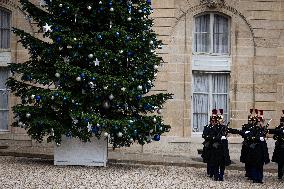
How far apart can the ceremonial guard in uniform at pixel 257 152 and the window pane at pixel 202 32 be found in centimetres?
685

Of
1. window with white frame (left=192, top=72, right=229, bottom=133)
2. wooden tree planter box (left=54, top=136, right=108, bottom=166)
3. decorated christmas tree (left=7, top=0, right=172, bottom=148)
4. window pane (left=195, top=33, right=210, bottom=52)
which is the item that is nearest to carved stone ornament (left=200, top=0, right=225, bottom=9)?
window pane (left=195, top=33, right=210, bottom=52)

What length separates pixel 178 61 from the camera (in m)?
18.9

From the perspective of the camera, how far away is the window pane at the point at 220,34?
19.3 m

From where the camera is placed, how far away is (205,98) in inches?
762

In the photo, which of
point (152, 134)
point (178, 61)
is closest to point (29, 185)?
point (152, 134)

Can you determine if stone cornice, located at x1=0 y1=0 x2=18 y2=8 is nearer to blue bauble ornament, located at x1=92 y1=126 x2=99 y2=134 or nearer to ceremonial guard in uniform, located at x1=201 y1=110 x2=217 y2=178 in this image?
blue bauble ornament, located at x1=92 y1=126 x2=99 y2=134

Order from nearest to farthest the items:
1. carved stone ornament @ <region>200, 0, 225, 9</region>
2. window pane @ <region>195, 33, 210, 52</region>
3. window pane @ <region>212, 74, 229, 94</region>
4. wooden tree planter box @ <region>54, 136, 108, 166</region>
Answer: wooden tree planter box @ <region>54, 136, 108, 166</region>
carved stone ornament @ <region>200, 0, 225, 9</region>
window pane @ <region>212, 74, 229, 94</region>
window pane @ <region>195, 33, 210, 52</region>

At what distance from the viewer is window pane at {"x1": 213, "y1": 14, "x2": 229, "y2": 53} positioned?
63.4ft

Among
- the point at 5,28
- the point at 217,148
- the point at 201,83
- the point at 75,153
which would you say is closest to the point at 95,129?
the point at 75,153

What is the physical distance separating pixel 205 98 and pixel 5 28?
823cm

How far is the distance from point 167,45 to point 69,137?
20.8 feet

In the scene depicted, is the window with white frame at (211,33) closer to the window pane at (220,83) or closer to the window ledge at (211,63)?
the window ledge at (211,63)

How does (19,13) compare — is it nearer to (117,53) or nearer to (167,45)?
(167,45)

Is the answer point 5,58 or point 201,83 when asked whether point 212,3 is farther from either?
point 5,58
